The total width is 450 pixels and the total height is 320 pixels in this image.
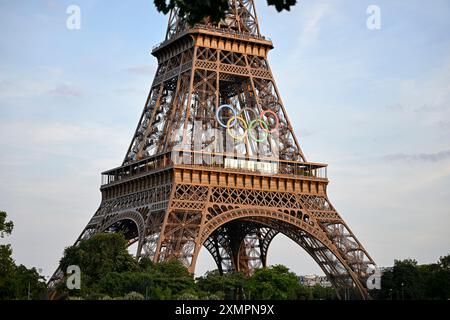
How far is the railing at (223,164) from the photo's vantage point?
58406 millimetres

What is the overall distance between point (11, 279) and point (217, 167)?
16625mm

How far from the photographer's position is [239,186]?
2317 inches

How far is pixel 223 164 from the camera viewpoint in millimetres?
59438

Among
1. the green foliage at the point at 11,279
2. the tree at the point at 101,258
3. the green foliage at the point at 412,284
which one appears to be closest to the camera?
the green foliage at the point at 11,279

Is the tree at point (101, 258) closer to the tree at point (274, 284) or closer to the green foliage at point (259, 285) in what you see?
the green foliage at point (259, 285)

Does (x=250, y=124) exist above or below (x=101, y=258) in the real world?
above

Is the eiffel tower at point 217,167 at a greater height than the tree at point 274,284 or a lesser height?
greater

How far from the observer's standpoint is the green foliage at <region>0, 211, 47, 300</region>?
158 feet

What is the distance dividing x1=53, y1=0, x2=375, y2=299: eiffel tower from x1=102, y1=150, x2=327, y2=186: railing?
0.25ft

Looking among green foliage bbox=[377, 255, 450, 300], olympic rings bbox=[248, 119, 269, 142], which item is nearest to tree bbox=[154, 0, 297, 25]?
olympic rings bbox=[248, 119, 269, 142]

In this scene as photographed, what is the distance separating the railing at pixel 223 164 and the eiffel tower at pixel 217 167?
0.08 metres

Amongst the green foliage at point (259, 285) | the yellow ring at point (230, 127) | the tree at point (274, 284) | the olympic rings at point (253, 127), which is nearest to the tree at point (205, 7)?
the green foliage at point (259, 285)

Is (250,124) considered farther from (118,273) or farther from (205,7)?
(205,7)

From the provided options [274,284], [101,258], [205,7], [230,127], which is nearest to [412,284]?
[274,284]
